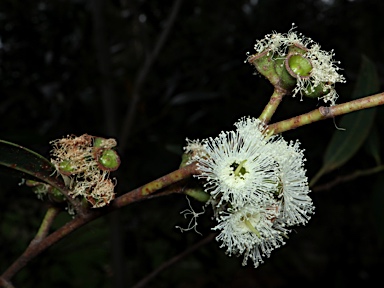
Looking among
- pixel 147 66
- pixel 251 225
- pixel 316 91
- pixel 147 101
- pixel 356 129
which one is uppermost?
pixel 147 101

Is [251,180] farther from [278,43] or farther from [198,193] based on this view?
[278,43]

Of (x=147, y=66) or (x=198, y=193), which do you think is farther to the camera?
(x=147, y=66)

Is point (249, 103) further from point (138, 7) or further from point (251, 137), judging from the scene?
point (251, 137)

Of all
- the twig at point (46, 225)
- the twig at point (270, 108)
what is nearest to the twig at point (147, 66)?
the twig at point (46, 225)

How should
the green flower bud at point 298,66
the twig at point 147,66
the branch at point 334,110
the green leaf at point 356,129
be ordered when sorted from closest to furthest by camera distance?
the branch at point 334,110, the green flower bud at point 298,66, the green leaf at point 356,129, the twig at point 147,66

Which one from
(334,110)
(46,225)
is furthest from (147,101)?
(334,110)

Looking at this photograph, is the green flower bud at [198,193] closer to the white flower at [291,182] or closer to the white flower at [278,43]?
the white flower at [291,182]

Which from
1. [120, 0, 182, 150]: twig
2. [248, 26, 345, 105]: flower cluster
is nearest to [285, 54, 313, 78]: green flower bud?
[248, 26, 345, 105]: flower cluster

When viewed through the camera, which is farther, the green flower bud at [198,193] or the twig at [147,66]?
the twig at [147,66]
